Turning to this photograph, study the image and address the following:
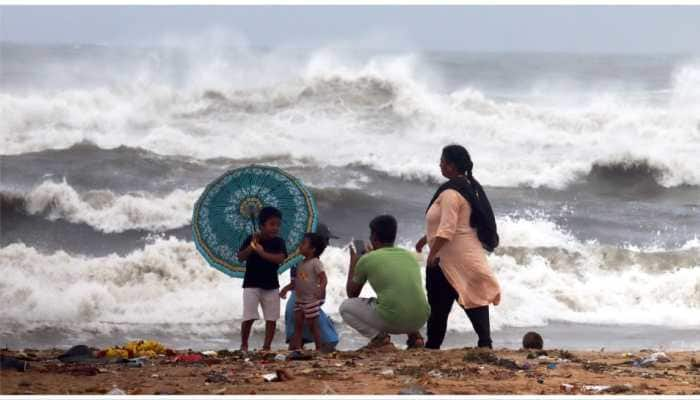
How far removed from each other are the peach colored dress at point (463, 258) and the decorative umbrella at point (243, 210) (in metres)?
1.08

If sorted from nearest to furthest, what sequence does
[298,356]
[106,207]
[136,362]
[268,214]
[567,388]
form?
1. [567,388]
2. [136,362]
3. [298,356]
4. [268,214]
5. [106,207]

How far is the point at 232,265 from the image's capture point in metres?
8.31

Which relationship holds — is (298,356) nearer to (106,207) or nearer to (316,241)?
(316,241)

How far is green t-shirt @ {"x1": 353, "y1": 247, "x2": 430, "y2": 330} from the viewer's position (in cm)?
770

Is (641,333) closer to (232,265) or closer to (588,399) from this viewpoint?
(232,265)

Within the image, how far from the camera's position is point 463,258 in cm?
759

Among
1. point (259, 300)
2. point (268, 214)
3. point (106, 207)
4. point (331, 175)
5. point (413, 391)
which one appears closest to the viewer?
point (413, 391)

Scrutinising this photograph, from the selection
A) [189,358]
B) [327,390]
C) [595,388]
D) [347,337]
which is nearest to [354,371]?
[327,390]

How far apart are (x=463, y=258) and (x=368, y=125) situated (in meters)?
17.4

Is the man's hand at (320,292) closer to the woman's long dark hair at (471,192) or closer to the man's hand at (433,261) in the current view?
the man's hand at (433,261)

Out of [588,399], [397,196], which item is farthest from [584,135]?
[588,399]

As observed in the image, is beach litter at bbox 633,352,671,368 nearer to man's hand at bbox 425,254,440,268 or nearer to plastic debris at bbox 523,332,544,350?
plastic debris at bbox 523,332,544,350

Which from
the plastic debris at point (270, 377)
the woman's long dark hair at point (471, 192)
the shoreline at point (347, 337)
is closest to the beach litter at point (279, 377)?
the plastic debris at point (270, 377)

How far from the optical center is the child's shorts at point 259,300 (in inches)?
319
